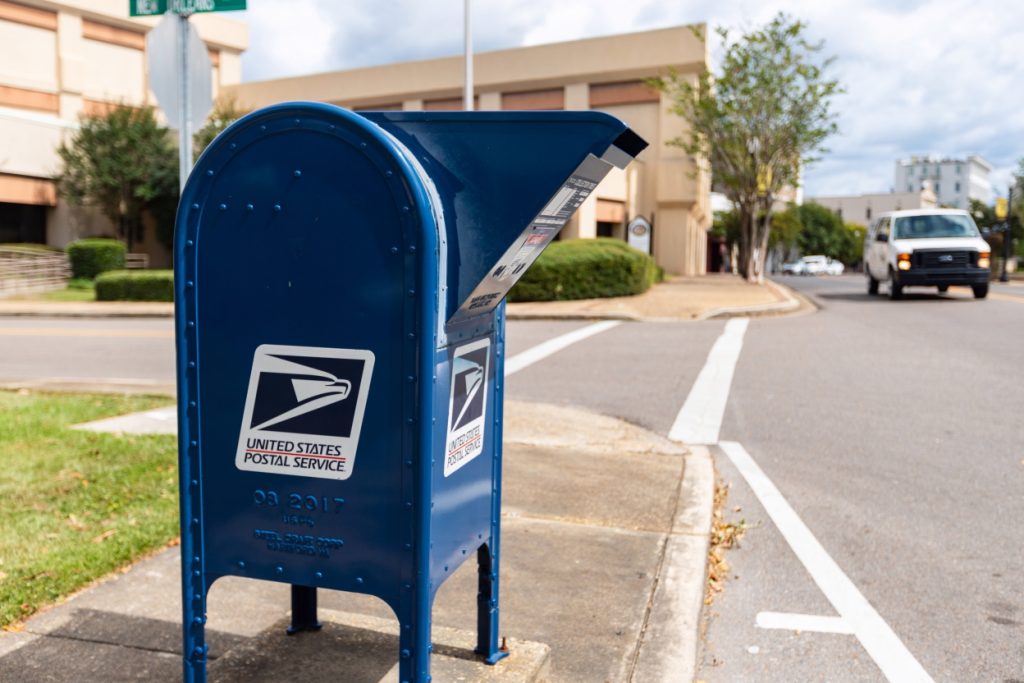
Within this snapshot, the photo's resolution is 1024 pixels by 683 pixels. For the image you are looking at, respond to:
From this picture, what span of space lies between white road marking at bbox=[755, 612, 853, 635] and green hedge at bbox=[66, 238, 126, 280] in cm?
3196

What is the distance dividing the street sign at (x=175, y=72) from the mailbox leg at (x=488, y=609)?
4387 millimetres

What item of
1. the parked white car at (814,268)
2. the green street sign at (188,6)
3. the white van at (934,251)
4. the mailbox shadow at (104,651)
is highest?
the green street sign at (188,6)

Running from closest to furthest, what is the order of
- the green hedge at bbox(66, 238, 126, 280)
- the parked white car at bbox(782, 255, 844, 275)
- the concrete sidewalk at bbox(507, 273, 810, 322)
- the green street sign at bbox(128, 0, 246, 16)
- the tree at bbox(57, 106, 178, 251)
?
the green street sign at bbox(128, 0, 246, 16) < the concrete sidewalk at bbox(507, 273, 810, 322) < the green hedge at bbox(66, 238, 126, 280) < the tree at bbox(57, 106, 178, 251) < the parked white car at bbox(782, 255, 844, 275)

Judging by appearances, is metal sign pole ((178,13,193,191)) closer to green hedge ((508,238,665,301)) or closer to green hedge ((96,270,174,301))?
green hedge ((508,238,665,301))

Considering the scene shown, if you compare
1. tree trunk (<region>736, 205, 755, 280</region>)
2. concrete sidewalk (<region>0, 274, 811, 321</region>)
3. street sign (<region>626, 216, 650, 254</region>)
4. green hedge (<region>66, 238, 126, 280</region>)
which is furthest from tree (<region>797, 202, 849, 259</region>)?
green hedge (<region>66, 238, 126, 280</region>)

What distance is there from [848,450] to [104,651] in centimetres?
545

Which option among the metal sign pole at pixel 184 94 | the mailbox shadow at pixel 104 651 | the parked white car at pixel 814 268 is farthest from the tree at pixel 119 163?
the parked white car at pixel 814 268

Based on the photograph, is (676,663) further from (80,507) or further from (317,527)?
(80,507)

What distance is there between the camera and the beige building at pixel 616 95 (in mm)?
38469

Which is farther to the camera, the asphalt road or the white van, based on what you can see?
the white van

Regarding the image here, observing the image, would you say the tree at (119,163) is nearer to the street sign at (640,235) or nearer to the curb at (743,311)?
the street sign at (640,235)

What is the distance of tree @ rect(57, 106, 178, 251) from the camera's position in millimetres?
34500

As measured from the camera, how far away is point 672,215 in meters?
41.2

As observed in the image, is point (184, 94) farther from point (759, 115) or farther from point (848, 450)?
point (759, 115)
